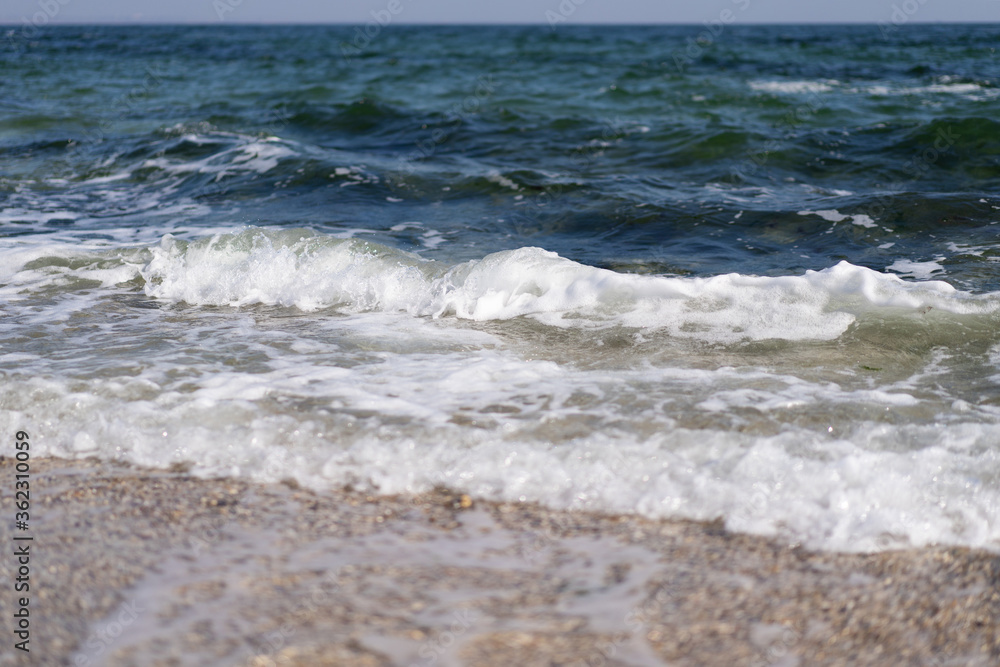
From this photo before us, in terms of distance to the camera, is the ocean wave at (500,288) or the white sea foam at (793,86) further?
the white sea foam at (793,86)

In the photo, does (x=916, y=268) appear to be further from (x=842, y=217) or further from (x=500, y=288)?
(x=500, y=288)

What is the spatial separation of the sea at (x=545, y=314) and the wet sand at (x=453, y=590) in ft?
0.55

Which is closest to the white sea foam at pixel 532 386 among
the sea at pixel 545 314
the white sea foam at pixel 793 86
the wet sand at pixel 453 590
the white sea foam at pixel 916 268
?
the sea at pixel 545 314

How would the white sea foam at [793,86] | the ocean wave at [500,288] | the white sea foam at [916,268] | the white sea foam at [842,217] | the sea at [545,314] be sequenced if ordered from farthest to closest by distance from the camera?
1. the white sea foam at [793,86]
2. the white sea foam at [842,217]
3. the white sea foam at [916,268]
4. the ocean wave at [500,288]
5. the sea at [545,314]

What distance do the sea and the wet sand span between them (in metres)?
0.17

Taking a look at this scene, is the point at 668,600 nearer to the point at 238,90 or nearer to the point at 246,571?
the point at 246,571

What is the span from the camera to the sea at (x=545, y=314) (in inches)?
113

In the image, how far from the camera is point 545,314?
15.3 feet

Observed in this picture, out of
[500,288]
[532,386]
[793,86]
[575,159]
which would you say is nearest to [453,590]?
[532,386]

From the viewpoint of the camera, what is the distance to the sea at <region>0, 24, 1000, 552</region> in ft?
Answer: 9.45

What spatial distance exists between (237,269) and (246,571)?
349 cm

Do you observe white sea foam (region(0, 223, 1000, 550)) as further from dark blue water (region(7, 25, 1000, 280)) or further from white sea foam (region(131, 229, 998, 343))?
dark blue water (region(7, 25, 1000, 280))

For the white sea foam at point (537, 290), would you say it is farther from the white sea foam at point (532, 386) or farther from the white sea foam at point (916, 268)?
the white sea foam at point (916, 268)

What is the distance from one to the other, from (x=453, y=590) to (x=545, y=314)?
2607 mm
